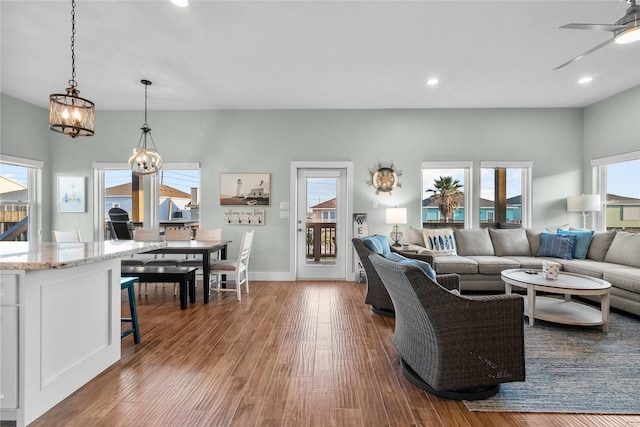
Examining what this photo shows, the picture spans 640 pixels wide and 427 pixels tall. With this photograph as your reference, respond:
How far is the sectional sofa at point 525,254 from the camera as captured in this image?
11.2 ft

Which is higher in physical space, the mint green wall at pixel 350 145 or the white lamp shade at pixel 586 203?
the mint green wall at pixel 350 145

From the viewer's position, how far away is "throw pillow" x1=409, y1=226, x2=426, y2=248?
480 cm

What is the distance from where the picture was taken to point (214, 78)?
4.00 meters

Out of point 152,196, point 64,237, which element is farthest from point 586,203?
point 64,237

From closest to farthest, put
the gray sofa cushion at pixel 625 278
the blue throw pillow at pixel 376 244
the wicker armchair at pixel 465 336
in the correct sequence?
the wicker armchair at pixel 465 336
the gray sofa cushion at pixel 625 278
the blue throw pillow at pixel 376 244

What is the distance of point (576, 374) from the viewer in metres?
2.16

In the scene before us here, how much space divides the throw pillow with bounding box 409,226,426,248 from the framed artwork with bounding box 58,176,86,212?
18.2ft

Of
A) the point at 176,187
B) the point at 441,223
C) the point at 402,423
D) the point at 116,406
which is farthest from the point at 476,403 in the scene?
the point at 176,187

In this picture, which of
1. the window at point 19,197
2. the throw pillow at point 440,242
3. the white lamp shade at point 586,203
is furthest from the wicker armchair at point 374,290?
the window at point 19,197

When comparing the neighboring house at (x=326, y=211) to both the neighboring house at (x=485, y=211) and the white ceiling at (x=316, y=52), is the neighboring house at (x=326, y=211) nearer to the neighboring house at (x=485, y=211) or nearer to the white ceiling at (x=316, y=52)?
the neighboring house at (x=485, y=211)

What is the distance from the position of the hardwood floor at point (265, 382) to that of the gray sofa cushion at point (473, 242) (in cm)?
214

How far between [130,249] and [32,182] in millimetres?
4486

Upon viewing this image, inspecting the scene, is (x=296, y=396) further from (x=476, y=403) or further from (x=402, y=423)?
(x=476, y=403)

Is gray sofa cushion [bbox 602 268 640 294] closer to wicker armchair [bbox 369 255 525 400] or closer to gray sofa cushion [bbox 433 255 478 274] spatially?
gray sofa cushion [bbox 433 255 478 274]
